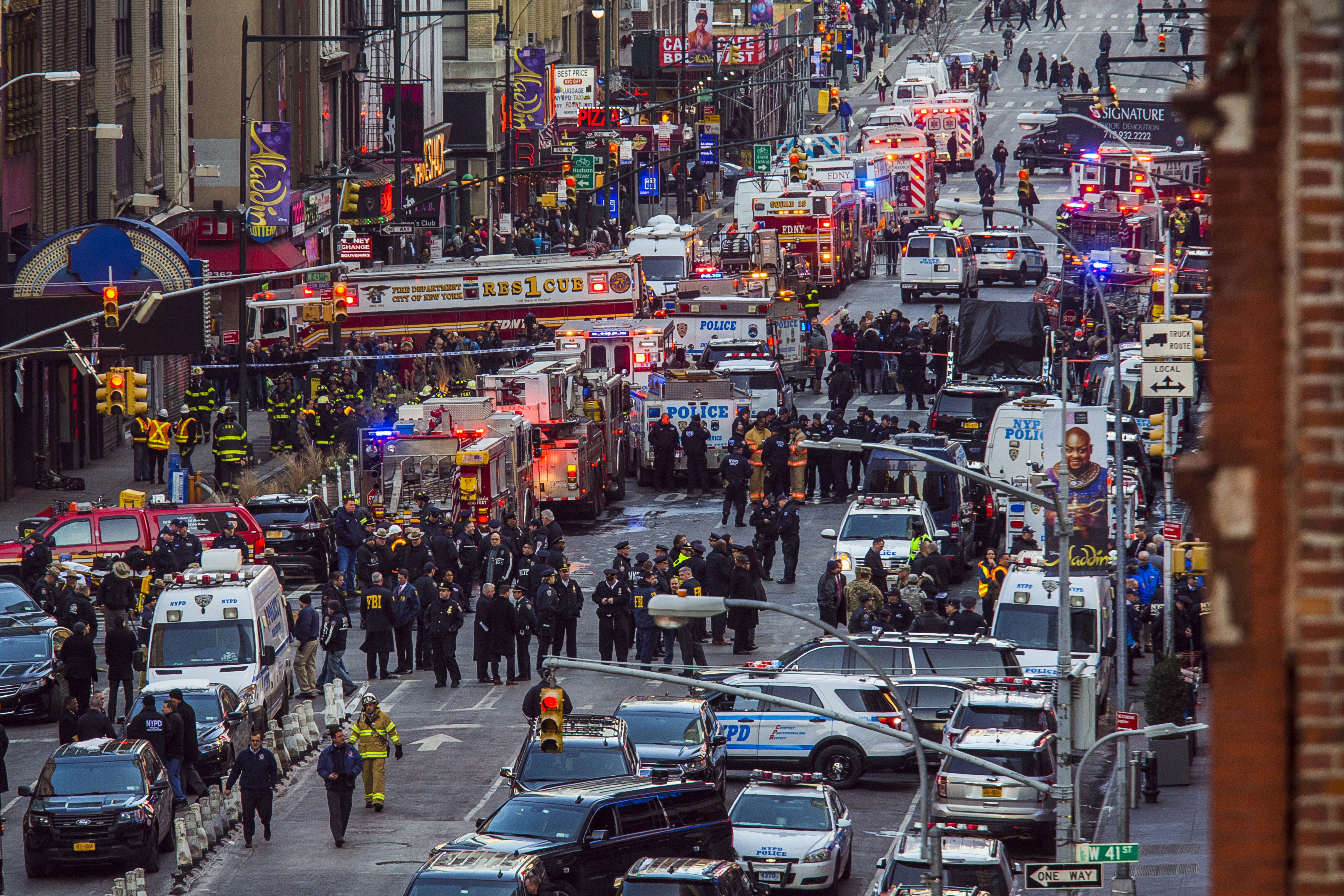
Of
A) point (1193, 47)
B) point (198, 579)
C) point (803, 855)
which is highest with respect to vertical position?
point (1193, 47)

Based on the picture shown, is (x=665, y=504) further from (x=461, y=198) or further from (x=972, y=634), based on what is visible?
(x=461, y=198)

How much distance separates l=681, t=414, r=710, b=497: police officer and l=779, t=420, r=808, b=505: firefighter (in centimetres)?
189

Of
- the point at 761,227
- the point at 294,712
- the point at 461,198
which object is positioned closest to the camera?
the point at 294,712

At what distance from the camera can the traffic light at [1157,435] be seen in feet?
111

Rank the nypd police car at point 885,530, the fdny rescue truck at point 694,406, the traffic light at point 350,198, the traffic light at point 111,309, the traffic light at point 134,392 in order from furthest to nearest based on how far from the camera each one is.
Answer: the traffic light at point 350,198 → the fdny rescue truck at point 694,406 → the nypd police car at point 885,530 → the traffic light at point 134,392 → the traffic light at point 111,309

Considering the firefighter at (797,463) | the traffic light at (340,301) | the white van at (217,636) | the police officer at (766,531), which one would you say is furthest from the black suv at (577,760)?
the firefighter at (797,463)

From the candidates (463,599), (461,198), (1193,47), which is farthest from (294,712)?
(1193,47)

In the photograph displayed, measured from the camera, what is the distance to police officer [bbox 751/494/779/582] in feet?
115

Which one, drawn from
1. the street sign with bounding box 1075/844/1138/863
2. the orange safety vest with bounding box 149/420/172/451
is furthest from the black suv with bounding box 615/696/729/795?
the orange safety vest with bounding box 149/420/172/451

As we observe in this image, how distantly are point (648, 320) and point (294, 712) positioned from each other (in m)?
23.4

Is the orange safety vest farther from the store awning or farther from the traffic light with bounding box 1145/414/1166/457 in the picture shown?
the traffic light with bounding box 1145/414/1166/457

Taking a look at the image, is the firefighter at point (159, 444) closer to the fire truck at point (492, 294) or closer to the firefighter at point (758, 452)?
the fire truck at point (492, 294)

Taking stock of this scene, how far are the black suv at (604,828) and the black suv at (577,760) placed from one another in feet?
2.21

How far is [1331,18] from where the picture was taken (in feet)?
14.5
